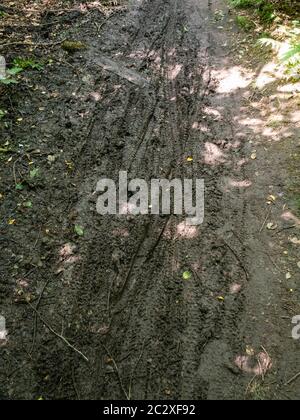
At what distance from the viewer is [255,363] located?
308 cm

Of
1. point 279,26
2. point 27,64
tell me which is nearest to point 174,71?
point 279,26

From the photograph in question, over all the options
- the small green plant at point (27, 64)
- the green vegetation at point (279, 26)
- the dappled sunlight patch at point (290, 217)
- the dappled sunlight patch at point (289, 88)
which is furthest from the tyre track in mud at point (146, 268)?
the green vegetation at point (279, 26)

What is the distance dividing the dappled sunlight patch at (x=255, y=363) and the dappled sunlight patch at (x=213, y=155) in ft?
8.11

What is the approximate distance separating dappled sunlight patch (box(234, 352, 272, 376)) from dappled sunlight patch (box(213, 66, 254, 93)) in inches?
163

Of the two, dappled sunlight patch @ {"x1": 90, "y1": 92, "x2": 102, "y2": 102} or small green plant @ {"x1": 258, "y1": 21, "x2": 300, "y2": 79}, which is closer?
small green plant @ {"x1": 258, "y1": 21, "x2": 300, "y2": 79}

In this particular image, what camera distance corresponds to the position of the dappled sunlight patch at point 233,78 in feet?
18.6

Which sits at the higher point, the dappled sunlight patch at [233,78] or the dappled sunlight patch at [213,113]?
the dappled sunlight patch at [233,78]

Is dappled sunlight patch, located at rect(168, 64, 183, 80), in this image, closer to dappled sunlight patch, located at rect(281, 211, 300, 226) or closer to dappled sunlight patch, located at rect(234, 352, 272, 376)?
dappled sunlight patch, located at rect(281, 211, 300, 226)

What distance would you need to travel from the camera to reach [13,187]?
4203 mm

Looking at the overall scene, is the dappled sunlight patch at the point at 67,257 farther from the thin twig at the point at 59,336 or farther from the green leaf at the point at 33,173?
the green leaf at the point at 33,173

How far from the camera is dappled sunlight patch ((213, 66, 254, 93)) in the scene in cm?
568

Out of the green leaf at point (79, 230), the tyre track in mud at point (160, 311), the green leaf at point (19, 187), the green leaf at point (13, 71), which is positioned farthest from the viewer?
the green leaf at point (13, 71)

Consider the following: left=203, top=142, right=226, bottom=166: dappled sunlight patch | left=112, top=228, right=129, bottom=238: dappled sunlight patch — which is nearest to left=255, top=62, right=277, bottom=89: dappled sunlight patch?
left=203, top=142, right=226, bottom=166: dappled sunlight patch
